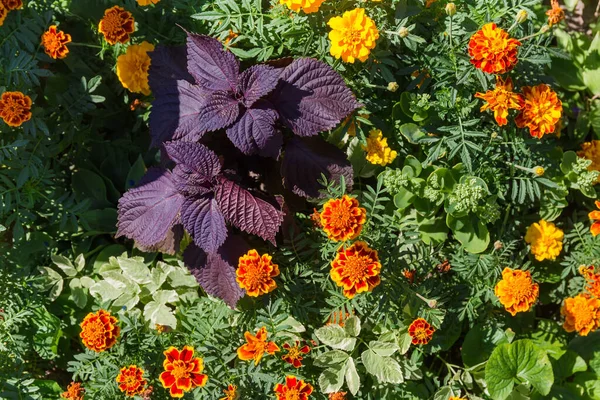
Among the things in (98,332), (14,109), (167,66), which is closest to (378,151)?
(167,66)

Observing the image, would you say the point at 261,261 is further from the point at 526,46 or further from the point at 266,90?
the point at 526,46

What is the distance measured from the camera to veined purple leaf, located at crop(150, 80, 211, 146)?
2.09m

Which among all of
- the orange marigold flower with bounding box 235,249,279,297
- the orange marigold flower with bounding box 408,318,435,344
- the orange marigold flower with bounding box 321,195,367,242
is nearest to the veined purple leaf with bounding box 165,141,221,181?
the orange marigold flower with bounding box 235,249,279,297

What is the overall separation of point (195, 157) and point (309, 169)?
0.37m

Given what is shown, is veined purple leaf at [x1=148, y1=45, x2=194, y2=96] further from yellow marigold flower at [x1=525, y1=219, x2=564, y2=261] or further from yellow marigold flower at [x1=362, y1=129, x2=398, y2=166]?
yellow marigold flower at [x1=525, y1=219, x2=564, y2=261]

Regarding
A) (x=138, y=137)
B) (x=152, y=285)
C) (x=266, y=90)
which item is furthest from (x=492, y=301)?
(x=138, y=137)

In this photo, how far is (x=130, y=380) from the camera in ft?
6.41

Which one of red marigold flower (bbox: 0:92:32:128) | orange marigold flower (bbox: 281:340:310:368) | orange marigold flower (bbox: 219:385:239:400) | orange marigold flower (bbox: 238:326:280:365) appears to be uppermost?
red marigold flower (bbox: 0:92:32:128)

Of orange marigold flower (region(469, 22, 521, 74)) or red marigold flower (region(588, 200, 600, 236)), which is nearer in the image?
orange marigold flower (region(469, 22, 521, 74))

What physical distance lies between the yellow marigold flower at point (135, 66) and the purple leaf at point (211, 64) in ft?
0.99

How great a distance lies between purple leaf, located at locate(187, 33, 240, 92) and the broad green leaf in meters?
1.24

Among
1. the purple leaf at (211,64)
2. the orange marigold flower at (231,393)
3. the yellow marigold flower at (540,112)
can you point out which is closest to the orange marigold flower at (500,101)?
the yellow marigold flower at (540,112)

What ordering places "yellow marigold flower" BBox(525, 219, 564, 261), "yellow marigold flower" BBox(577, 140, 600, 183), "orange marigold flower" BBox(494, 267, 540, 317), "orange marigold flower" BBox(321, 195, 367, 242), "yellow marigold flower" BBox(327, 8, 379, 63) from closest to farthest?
1. "orange marigold flower" BBox(321, 195, 367, 242)
2. "yellow marigold flower" BBox(327, 8, 379, 63)
3. "orange marigold flower" BBox(494, 267, 540, 317)
4. "yellow marigold flower" BBox(525, 219, 564, 261)
5. "yellow marigold flower" BBox(577, 140, 600, 183)

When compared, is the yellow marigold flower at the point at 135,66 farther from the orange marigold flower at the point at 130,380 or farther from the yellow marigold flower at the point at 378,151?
the orange marigold flower at the point at 130,380
